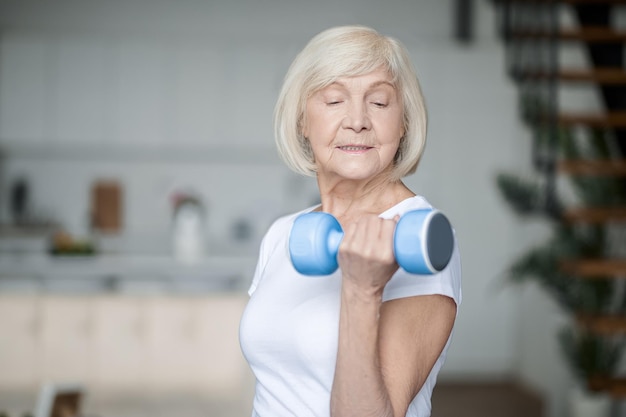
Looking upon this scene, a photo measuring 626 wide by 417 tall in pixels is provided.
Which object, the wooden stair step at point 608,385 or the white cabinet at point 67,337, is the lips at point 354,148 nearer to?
the white cabinet at point 67,337

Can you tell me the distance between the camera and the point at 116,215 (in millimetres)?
7223

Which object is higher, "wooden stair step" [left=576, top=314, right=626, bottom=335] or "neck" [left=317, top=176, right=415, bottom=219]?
"neck" [left=317, top=176, right=415, bottom=219]

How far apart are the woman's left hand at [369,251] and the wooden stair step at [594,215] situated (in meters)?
3.06

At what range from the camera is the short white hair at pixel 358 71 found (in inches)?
43.9

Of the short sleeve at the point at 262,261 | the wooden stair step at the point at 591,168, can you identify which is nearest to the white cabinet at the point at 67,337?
the wooden stair step at the point at 591,168

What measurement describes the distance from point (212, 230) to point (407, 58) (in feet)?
20.6

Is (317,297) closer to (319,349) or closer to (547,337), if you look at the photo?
(319,349)

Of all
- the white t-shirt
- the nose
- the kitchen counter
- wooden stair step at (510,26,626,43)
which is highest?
wooden stair step at (510,26,626,43)

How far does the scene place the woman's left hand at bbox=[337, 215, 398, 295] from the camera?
93 cm

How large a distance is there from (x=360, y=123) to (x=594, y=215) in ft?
9.86

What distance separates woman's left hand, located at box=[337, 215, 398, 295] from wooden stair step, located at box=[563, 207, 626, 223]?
306cm

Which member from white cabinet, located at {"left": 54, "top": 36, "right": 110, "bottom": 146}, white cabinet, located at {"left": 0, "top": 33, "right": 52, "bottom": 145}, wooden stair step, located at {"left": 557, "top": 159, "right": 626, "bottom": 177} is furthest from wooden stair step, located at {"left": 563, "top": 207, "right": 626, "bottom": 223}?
white cabinet, located at {"left": 0, "top": 33, "right": 52, "bottom": 145}

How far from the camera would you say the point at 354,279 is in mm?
967

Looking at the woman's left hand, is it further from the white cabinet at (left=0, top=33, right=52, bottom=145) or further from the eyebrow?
the white cabinet at (left=0, top=33, right=52, bottom=145)
